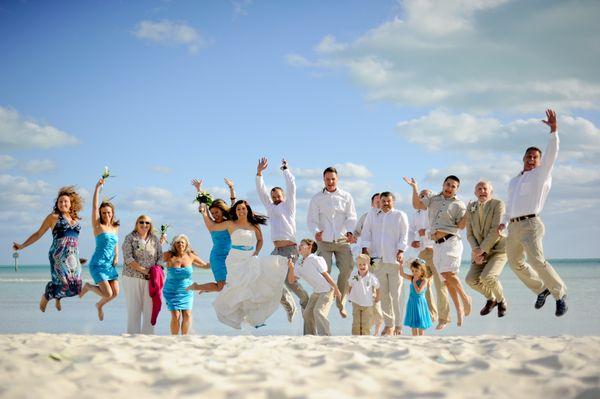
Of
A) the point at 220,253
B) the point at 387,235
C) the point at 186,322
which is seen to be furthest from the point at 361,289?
the point at 186,322

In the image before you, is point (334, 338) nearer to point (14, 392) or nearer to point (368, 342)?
point (368, 342)

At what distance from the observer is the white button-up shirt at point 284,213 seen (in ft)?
30.0

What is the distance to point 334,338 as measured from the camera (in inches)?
267

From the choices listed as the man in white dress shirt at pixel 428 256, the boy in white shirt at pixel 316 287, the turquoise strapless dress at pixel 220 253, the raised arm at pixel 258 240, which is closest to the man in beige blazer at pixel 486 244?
the man in white dress shirt at pixel 428 256

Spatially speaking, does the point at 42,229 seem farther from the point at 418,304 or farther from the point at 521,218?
the point at 521,218

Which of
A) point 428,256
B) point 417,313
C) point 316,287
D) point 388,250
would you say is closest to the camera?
point 316,287

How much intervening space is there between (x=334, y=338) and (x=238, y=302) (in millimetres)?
2445

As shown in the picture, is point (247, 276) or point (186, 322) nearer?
point (186, 322)

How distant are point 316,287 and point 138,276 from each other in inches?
96.6

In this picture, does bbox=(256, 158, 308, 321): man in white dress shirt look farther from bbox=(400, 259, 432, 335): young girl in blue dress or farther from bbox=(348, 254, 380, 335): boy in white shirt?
bbox=(400, 259, 432, 335): young girl in blue dress

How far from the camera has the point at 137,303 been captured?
8461 millimetres

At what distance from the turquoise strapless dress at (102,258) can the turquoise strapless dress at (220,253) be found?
144 centimetres

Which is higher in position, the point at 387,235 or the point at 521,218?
the point at 521,218

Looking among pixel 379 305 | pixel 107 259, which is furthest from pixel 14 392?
pixel 379 305
